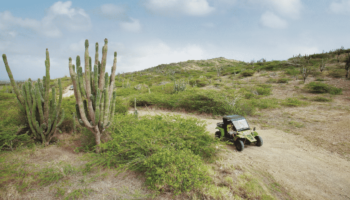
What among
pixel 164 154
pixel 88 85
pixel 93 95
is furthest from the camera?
pixel 93 95

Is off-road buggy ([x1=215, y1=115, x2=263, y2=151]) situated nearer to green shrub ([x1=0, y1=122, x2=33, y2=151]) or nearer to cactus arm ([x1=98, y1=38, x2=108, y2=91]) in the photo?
cactus arm ([x1=98, y1=38, x2=108, y2=91])

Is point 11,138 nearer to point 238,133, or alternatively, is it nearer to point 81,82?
point 81,82

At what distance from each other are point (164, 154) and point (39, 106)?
12.9ft

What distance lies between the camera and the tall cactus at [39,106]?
459cm

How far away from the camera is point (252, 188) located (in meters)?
3.41

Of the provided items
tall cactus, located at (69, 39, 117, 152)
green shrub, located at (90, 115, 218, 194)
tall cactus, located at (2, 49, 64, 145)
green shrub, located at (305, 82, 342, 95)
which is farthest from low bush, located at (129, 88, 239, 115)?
green shrub, located at (305, 82, 342, 95)

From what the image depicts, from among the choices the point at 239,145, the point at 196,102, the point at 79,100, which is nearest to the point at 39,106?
the point at 79,100

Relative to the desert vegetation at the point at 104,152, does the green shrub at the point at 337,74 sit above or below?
above

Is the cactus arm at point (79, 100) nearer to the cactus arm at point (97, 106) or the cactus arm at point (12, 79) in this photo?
the cactus arm at point (97, 106)

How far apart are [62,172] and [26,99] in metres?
2.85

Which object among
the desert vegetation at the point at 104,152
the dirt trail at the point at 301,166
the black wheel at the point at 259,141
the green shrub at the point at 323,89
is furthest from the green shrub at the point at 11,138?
the green shrub at the point at 323,89

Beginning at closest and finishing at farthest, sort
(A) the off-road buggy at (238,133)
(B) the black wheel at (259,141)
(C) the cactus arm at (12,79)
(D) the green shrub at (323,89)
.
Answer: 1. (C) the cactus arm at (12,79)
2. (A) the off-road buggy at (238,133)
3. (B) the black wheel at (259,141)
4. (D) the green shrub at (323,89)

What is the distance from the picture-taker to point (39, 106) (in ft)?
15.1

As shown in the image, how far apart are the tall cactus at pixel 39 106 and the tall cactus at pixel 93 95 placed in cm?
105
